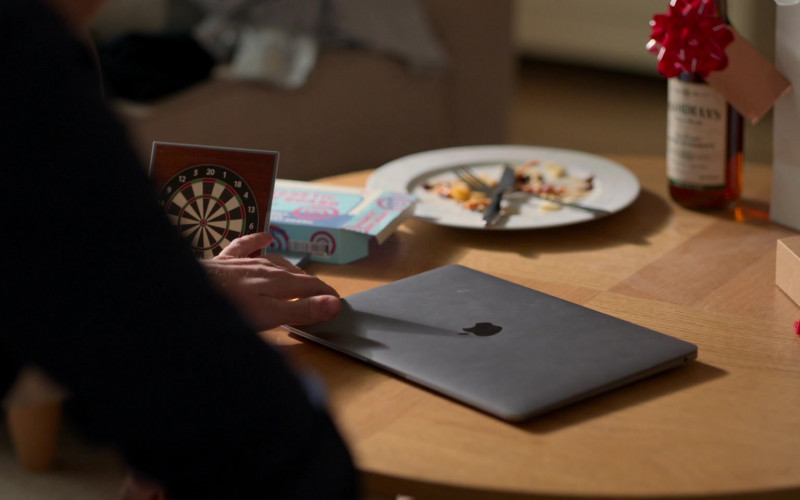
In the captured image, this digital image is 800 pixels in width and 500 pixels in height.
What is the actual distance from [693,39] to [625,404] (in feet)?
1.88

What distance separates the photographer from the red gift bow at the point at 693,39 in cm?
111

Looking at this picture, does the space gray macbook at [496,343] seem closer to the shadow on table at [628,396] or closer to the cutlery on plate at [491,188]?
the shadow on table at [628,396]

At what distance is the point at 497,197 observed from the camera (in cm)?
120

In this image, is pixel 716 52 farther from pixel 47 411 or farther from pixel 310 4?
pixel 310 4

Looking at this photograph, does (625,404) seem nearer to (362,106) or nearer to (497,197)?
(497,197)

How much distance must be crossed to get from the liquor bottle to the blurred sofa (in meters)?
1.27

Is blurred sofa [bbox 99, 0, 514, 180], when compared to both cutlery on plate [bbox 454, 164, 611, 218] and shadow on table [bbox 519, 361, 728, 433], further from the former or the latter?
shadow on table [bbox 519, 361, 728, 433]

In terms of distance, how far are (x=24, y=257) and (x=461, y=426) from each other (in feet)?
1.21

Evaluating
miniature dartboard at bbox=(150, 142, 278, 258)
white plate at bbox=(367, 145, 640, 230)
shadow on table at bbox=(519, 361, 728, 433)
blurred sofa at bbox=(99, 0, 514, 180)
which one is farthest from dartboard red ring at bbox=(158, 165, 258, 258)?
blurred sofa at bbox=(99, 0, 514, 180)

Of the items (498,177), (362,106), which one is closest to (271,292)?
(498,177)

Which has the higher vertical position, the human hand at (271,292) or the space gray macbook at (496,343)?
the human hand at (271,292)

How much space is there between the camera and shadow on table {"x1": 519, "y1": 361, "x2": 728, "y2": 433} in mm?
679

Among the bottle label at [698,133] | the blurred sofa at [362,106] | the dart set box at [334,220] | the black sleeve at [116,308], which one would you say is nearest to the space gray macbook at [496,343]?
the dart set box at [334,220]

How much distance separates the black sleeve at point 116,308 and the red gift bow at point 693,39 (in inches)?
32.0
